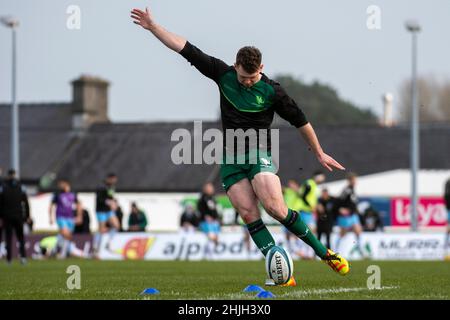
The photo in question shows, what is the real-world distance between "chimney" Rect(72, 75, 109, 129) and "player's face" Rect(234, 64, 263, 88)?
55.6 meters

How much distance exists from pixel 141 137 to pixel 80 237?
35.6 metres

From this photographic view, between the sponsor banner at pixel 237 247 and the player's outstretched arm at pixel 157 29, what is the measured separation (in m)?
16.8

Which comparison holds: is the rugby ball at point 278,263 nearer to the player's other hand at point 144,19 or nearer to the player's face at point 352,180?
the player's other hand at point 144,19

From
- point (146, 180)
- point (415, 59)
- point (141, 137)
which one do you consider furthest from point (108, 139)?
point (415, 59)

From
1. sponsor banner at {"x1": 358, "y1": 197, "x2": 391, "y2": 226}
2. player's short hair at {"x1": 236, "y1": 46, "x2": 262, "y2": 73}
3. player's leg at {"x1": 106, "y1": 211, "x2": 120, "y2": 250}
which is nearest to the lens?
player's short hair at {"x1": 236, "y1": 46, "x2": 262, "y2": 73}

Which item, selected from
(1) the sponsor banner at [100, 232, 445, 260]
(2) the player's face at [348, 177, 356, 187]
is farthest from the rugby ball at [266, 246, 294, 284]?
(1) the sponsor banner at [100, 232, 445, 260]

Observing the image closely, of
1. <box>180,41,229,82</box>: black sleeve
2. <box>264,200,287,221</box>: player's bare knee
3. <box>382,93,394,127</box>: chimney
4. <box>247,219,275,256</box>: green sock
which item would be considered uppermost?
<box>382,93,394,127</box>: chimney

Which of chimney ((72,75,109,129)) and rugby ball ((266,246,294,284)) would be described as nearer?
rugby ball ((266,246,294,284))

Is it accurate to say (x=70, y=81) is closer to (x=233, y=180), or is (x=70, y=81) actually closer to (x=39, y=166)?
(x=39, y=166)

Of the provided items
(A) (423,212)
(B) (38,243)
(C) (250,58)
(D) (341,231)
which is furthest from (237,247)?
(A) (423,212)

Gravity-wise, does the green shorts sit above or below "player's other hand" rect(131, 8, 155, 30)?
below

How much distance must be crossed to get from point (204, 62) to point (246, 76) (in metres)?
0.51

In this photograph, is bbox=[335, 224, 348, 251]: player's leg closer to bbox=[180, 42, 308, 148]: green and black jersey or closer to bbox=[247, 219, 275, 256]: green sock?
bbox=[247, 219, 275, 256]: green sock

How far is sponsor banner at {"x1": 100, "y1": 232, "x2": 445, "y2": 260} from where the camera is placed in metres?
26.7
